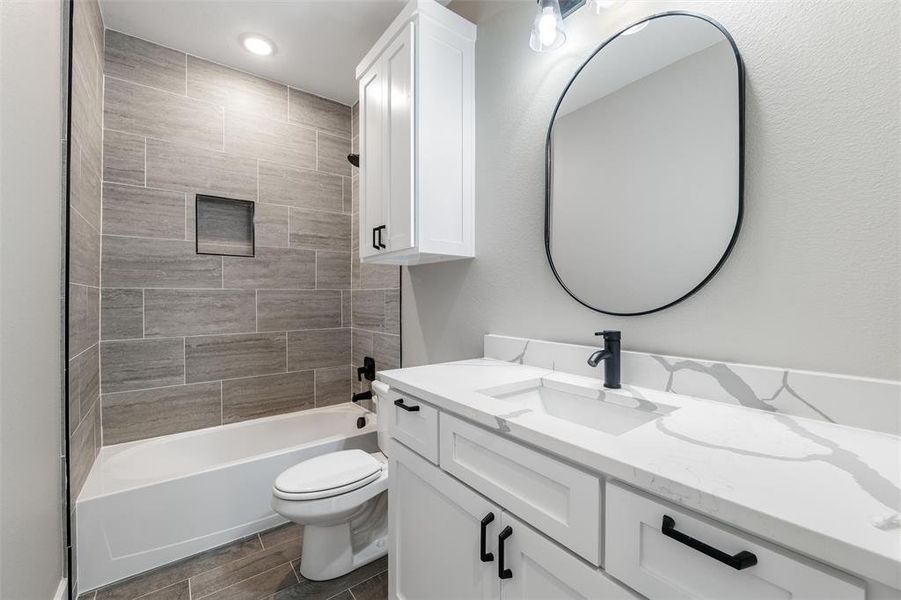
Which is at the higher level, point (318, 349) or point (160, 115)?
point (160, 115)

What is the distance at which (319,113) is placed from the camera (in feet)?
9.16

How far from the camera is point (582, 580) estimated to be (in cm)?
69

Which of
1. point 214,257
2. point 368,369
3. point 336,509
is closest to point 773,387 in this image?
point 336,509

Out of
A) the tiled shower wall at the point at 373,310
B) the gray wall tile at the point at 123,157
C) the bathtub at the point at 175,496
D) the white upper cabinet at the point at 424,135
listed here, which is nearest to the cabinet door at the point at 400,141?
the white upper cabinet at the point at 424,135

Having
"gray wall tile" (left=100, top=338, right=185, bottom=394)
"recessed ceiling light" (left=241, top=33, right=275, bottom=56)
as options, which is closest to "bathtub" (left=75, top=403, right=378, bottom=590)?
"gray wall tile" (left=100, top=338, right=185, bottom=394)

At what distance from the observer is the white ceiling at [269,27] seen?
6.24ft

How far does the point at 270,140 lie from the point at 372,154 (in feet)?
3.89

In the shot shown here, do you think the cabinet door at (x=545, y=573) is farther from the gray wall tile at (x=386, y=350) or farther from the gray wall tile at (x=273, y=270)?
the gray wall tile at (x=273, y=270)

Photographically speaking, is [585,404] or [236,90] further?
[236,90]

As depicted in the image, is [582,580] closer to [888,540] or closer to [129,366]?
[888,540]

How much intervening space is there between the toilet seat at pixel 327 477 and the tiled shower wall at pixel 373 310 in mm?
706

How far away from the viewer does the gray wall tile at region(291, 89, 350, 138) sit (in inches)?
106

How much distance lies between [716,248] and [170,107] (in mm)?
2874

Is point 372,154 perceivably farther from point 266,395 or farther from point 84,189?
point 266,395
